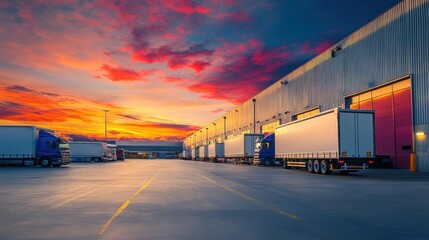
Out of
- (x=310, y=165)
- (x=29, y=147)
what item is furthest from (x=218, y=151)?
(x=310, y=165)

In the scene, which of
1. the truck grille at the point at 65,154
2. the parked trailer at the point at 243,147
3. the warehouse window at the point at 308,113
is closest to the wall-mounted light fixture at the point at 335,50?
the warehouse window at the point at 308,113

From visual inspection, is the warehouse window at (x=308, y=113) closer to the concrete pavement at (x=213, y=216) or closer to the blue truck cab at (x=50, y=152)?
the blue truck cab at (x=50, y=152)

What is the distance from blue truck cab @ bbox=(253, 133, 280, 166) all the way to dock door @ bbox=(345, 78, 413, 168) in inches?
488

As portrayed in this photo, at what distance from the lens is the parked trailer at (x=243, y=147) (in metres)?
60.6

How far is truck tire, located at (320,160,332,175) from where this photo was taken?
29422mm

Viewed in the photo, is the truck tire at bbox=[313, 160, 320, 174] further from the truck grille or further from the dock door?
the truck grille

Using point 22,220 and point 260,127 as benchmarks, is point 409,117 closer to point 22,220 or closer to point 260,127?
point 22,220

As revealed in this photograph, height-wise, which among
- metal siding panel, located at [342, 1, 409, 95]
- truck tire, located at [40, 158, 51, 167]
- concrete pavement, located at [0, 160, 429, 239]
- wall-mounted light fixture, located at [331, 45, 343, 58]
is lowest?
concrete pavement, located at [0, 160, 429, 239]

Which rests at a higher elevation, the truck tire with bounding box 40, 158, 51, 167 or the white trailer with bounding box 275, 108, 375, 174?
the white trailer with bounding box 275, 108, 375, 174

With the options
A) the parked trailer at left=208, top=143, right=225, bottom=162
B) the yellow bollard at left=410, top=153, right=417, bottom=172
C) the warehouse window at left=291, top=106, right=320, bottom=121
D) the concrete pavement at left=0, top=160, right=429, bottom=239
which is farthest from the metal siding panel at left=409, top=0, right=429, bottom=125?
the parked trailer at left=208, top=143, right=225, bottom=162

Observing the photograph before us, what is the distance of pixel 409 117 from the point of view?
3519cm

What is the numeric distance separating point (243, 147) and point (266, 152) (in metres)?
11.2

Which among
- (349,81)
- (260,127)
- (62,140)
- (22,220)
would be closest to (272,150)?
(349,81)

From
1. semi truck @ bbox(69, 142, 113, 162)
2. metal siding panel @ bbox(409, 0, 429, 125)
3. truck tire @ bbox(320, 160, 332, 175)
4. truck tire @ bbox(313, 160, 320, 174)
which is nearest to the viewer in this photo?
truck tire @ bbox(320, 160, 332, 175)
